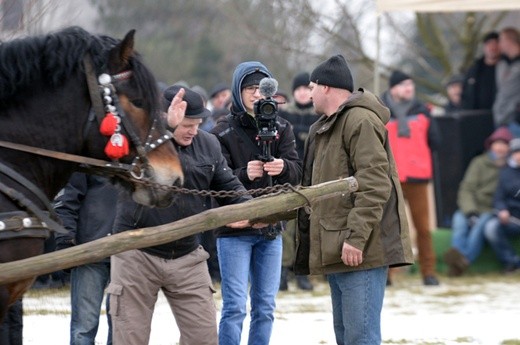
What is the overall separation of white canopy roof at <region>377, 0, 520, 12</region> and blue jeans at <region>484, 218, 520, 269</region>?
277cm

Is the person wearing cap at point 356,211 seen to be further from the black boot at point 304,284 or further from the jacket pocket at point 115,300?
the black boot at point 304,284

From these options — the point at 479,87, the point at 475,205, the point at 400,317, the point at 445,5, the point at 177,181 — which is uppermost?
the point at 445,5

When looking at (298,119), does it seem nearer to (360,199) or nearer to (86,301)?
(86,301)

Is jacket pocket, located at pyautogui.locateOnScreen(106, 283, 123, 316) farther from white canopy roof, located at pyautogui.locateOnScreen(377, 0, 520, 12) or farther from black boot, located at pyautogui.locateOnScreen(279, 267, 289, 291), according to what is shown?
white canopy roof, located at pyautogui.locateOnScreen(377, 0, 520, 12)

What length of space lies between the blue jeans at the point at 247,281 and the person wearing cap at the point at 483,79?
27.0 ft

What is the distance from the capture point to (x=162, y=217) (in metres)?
6.32

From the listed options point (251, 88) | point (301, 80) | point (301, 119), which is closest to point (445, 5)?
point (301, 80)

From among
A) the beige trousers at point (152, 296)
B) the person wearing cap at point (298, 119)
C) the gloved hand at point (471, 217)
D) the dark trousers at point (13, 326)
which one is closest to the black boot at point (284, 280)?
the person wearing cap at point (298, 119)

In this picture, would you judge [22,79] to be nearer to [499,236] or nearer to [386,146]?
[386,146]

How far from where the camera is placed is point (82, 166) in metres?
5.30

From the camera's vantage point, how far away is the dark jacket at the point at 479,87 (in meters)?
15.2

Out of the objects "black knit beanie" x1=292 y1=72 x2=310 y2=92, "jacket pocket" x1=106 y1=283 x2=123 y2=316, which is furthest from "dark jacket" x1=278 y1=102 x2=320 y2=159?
"jacket pocket" x1=106 y1=283 x2=123 y2=316

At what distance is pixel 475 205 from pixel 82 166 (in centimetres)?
929

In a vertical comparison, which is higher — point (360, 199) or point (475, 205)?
point (360, 199)
